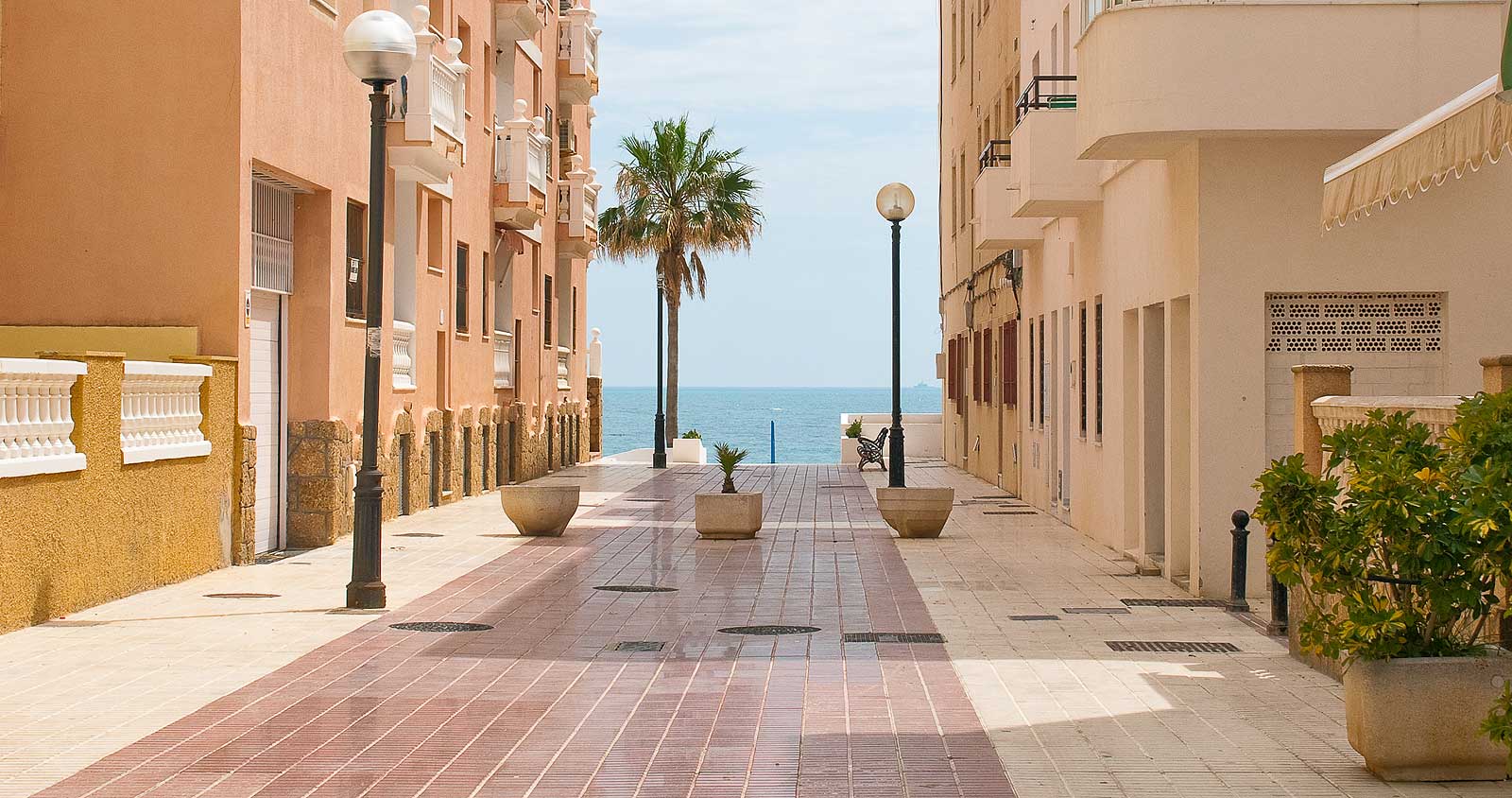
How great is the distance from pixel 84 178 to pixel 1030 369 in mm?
15843

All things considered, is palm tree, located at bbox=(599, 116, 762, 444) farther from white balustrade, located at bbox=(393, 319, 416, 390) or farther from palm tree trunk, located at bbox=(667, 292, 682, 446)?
white balustrade, located at bbox=(393, 319, 416, 390)

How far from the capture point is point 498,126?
32.9 meters

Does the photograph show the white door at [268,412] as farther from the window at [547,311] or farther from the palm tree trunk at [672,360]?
the palm tree trunk at [672,360]

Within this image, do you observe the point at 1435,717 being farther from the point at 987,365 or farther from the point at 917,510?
the point at 987,365

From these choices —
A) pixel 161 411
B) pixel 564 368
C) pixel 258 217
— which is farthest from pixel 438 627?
pixel 564 368

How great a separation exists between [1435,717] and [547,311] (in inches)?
1295

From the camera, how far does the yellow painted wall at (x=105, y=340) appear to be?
16.6 m

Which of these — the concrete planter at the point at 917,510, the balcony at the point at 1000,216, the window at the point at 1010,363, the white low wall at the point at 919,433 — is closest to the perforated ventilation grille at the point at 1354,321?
the concrete planter at the point at 917,510

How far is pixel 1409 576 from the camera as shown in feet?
24.5

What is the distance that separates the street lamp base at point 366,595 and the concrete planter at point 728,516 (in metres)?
7.41

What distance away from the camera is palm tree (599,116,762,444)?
53500 mm

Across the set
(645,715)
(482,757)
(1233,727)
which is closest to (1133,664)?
(1233,727)

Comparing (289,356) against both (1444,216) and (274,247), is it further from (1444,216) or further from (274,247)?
(1444,216)

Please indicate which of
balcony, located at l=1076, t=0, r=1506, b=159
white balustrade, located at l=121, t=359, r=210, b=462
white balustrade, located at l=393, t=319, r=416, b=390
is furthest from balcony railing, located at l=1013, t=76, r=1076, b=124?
white balustrade, located at l=121, t=359, r=210, b=462
